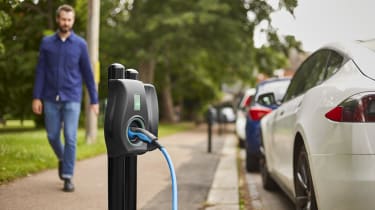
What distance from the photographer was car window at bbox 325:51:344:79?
4.09 m

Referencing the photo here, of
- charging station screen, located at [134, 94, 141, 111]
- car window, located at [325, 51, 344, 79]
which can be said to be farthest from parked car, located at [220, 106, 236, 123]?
charging station screen, located at [134, 94, 141, 111]

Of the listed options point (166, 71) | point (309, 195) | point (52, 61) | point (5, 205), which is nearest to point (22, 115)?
point (52, 61)

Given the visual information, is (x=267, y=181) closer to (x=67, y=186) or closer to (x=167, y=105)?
(x=67, y=186)

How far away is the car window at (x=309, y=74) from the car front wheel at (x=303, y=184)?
65 cm

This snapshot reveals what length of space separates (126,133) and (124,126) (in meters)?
0.04

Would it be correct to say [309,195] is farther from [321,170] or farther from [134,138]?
[134,138]

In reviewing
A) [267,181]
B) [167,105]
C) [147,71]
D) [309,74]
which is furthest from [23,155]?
[167,105]

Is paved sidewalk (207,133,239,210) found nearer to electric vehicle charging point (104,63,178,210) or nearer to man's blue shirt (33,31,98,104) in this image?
man's blue shirt (33,31,98,104)

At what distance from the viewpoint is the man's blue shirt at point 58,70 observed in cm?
586

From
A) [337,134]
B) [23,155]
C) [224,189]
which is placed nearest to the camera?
[337,134]

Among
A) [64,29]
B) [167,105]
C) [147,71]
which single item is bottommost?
[167,105]

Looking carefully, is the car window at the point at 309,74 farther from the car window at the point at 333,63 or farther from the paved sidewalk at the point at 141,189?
the paved sidewalk at the point at 141,189

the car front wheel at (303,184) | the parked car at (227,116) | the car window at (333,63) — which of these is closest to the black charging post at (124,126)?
the car front wheel at (303,184)

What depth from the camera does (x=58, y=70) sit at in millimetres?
5895
